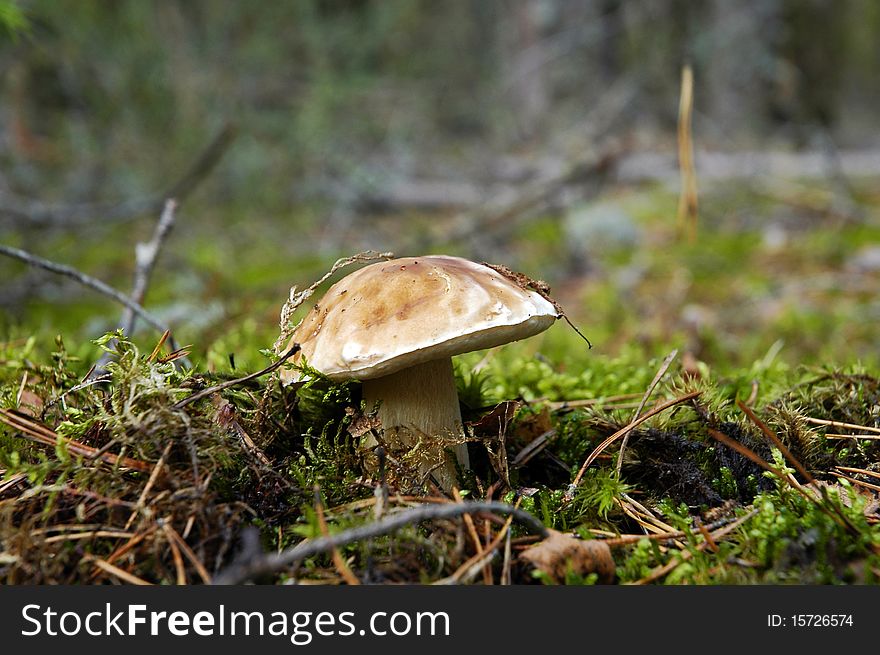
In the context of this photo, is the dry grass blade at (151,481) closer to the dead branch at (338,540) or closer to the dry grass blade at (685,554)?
the dead branch at (338,540)

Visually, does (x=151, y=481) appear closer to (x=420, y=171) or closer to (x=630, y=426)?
(x=630, y=426)

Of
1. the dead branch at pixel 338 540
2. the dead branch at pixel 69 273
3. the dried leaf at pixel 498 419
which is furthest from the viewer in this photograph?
the dead branch at pixel 69 273

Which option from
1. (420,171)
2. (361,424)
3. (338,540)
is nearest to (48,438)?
(361,424)

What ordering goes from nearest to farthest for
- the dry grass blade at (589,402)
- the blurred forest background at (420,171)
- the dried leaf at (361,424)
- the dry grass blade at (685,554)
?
the dry grass blade at (685,554) → the dried leaf at (361,424) → the dry grass blade at (589,402) → the blurred forest background at (420,171)

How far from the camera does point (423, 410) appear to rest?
1528 mm

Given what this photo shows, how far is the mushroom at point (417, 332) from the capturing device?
1.27 m

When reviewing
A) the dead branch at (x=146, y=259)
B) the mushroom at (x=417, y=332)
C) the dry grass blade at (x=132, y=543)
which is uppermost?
the dead branch at (x=146, y=259)

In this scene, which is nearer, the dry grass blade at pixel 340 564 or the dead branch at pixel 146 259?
the dry grass blade at pixel 340 564

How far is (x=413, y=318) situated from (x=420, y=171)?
8757 millimetres

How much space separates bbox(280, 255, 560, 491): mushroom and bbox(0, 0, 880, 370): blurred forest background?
1.54 m

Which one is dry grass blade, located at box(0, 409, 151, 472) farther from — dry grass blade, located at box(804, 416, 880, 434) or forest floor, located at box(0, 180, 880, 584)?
dry grass blade, located at box(804, 416, 880, 434)

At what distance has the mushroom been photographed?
1271 millimetres

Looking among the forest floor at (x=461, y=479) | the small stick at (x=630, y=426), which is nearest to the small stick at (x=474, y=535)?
the forest floor at (x=461, y=479)

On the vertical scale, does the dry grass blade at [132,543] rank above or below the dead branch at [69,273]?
below
